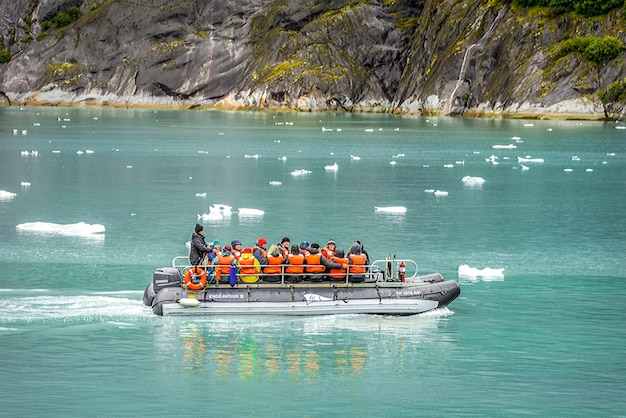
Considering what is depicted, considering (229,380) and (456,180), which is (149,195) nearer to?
(456,180)

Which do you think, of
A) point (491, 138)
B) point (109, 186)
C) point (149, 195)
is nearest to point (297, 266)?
point (149, 195)

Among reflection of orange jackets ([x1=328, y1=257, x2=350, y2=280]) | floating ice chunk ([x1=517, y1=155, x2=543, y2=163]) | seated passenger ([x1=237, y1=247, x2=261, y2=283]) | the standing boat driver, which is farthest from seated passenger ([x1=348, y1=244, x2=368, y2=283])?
floating ice chunk ([x1=517, y1=155, x2=543, y2=163])

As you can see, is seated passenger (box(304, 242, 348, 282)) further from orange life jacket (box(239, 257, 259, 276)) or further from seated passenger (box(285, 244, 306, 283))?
orange life jacket (box(239, 257, 259, 276))

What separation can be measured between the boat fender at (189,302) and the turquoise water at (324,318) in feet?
1.65

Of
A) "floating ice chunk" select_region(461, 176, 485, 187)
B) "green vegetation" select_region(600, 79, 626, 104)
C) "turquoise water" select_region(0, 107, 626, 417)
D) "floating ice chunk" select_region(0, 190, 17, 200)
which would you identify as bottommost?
"turquoise water" select_region(0, 107, 626, 417)

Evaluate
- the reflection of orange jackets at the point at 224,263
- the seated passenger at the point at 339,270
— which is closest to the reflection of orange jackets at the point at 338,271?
the seated passenger at the point at 339,270

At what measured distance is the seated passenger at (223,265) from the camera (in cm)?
3196

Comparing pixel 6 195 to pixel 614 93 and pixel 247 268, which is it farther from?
pixel 614 93

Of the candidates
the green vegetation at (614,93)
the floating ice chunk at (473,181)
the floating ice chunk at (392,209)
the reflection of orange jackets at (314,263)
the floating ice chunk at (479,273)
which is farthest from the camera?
the green vegetation at (614,93)

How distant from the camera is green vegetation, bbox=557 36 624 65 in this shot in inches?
6014

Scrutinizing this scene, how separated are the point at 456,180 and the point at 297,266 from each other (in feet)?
143

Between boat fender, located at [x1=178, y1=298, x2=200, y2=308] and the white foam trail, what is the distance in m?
17.5

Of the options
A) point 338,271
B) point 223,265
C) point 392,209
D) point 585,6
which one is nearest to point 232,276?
point 223,265

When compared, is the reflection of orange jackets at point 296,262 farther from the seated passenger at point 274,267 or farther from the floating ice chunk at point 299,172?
the floating ice chunk at point 299,172
